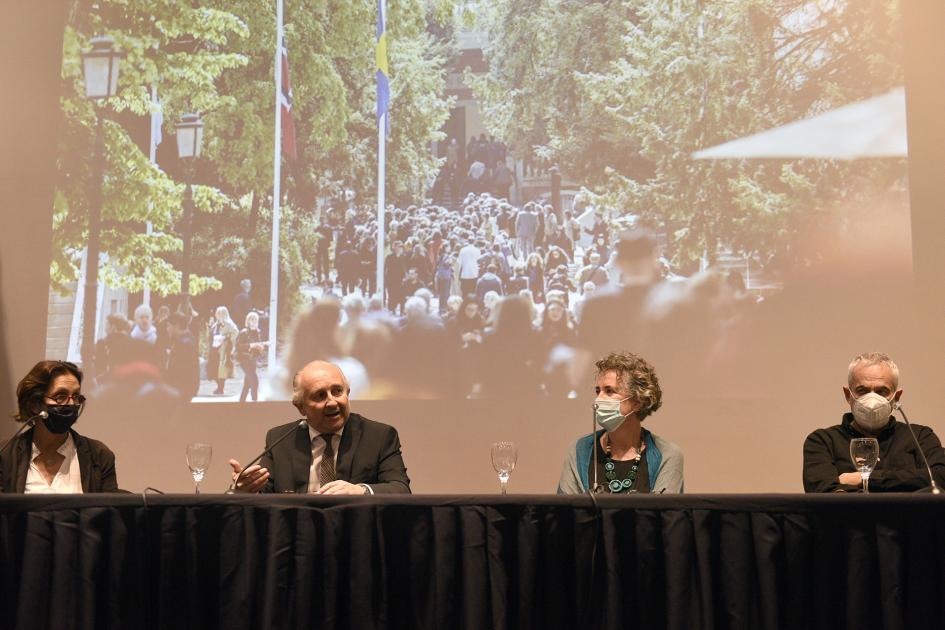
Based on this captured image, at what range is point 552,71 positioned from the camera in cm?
471

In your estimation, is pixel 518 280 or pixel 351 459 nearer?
pixel 351 459

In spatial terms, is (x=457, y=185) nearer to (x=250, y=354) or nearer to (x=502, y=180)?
(x=502, y=180)

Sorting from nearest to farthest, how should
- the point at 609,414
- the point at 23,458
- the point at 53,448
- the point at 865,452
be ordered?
the point at 865,452 < the point at 609,414 < the point at 23,458 < the point at 53,448

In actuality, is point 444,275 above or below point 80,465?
above

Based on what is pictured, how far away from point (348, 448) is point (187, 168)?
2.09 meters

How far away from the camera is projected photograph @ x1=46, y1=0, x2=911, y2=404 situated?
454 cm

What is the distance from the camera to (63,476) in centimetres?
350

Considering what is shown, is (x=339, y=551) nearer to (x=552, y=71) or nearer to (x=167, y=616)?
(x=167, y=616)

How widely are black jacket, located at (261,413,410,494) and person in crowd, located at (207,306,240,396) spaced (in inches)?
54.7

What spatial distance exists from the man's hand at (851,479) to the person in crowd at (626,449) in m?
0.49

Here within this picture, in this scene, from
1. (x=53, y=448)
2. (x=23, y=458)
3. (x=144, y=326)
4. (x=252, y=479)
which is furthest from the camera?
(x=144, y=326)

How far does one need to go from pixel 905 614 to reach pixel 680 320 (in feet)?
7.69

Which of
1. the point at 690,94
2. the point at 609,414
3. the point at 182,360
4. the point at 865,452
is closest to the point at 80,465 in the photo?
the point at 182,360

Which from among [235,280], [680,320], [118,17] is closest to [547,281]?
[680,320]
